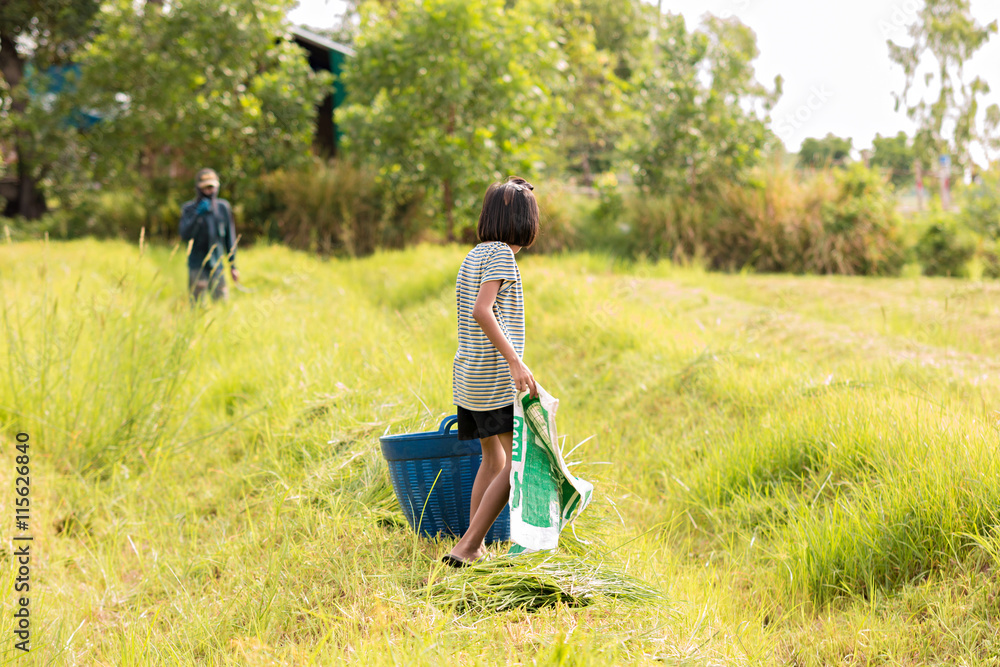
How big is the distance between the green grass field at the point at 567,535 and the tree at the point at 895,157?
8053mm

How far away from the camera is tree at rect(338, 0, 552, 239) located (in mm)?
11562

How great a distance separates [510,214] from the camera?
2676mm

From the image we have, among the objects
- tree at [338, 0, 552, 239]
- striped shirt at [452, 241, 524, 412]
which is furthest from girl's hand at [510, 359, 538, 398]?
tree at [338, 0, 552, 239]

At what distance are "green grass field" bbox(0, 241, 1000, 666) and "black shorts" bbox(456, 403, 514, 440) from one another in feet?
1.63

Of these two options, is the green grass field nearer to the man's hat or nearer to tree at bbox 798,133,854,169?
the man's hat

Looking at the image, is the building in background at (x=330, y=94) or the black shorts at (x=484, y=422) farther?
the building in background at (x=330, y=94)

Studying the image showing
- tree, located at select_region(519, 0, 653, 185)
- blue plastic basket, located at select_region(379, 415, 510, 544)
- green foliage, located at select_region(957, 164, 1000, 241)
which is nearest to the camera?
blue plastic basket, located at select_region(379, 415, 510, 544)

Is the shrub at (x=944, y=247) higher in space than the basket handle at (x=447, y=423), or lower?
higher

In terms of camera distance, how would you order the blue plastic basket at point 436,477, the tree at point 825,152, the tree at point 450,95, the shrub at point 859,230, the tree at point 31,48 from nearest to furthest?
the blue plastic basket at point 436,477 < the tree at point 450,95 < the shrub at point 859,230 < the tree at point 825,152 < the tree at point 31,48

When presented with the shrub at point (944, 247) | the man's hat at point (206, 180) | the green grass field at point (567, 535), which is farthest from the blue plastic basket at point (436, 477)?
the shrub at point (944, 247)

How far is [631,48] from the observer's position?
1162 inches

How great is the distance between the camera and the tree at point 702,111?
12648 millimetres

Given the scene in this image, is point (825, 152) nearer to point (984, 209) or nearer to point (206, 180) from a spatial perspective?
point (984, 209)

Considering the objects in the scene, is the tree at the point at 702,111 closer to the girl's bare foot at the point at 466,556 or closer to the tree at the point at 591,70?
the tree at the point at 591,70
